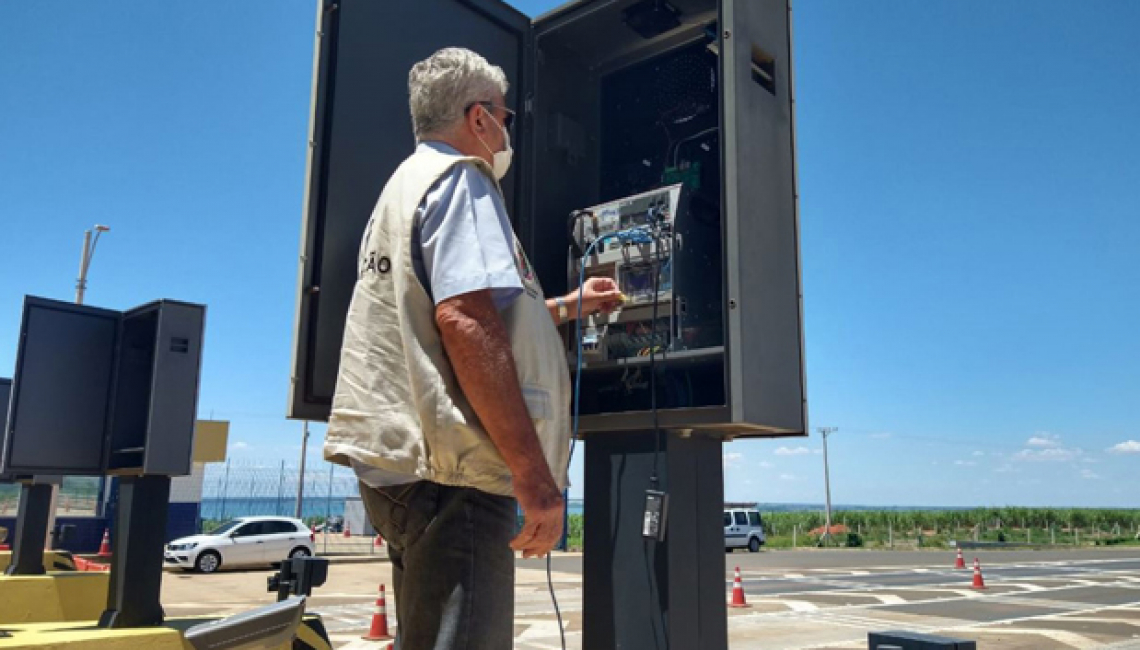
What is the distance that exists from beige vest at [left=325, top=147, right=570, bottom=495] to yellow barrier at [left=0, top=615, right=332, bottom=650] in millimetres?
1816

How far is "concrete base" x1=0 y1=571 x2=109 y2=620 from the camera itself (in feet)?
15.8

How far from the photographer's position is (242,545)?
17.6 metres

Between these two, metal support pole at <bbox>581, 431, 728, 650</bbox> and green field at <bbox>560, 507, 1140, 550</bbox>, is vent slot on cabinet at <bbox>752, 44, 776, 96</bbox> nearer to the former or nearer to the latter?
metal support pole at <bbox>581, 431, 728, 650</bbox>

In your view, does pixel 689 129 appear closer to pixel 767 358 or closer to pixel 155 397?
pixel 767 358

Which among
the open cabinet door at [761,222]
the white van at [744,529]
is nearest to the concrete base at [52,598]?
the open cabinet door at [761,222]

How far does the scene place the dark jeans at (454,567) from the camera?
1.47 metres

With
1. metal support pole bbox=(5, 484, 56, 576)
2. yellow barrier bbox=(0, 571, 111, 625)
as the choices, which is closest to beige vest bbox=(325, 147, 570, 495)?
yellow barrier bbox=(0, 571, 111, 625)

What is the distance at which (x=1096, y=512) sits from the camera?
2036 inches

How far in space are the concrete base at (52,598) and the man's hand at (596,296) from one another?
3994 millimetres

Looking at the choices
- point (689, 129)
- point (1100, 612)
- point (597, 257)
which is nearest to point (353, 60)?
point (597, 257)

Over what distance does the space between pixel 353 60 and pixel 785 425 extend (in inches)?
72.5

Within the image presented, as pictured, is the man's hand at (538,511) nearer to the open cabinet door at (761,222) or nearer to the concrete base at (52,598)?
the open cabinet door at (761,222)

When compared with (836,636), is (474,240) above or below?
above

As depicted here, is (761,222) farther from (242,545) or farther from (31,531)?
(242,545)
